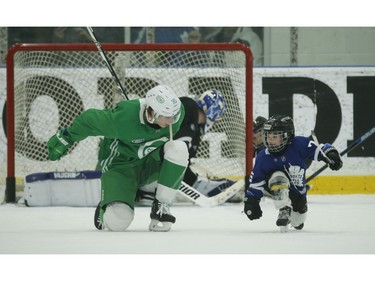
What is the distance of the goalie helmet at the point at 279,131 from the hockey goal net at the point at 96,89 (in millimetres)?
1878

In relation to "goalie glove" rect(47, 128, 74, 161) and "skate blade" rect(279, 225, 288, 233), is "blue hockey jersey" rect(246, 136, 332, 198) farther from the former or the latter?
"goalie glove" rect(47, 128, 74, 161)

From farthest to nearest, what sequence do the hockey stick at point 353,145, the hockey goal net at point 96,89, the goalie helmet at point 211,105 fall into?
the hockey goal net at point 96,89 → the hockey stick at point 353,145 → the goalie helmet at point 211,105

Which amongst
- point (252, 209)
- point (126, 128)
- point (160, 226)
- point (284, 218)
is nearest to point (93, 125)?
point (126, 128)

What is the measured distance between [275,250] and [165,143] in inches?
36.2

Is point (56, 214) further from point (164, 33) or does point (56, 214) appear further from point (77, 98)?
point (164, 33)

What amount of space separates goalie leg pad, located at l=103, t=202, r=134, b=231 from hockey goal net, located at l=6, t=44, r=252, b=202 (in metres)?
1.85

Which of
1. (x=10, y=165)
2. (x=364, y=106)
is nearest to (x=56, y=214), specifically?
(x=10, y=165)

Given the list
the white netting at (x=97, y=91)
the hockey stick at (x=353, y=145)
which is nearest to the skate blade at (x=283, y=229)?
the hockey stick at (x=353, y=145)

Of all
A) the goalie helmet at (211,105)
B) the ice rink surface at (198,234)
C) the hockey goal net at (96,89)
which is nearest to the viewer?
the ice rink surface at (198,234)

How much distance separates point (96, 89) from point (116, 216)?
215cm

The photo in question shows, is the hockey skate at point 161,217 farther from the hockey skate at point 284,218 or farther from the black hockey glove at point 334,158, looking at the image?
the black hockey glove at point 334,158

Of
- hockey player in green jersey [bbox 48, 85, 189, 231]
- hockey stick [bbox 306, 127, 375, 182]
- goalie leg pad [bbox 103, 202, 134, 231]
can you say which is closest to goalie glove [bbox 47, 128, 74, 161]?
hockey player in green jersey [bbox 48, 85, 189, 231]

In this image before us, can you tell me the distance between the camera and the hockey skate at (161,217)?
3.99 metres

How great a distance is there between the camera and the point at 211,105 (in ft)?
18.1
